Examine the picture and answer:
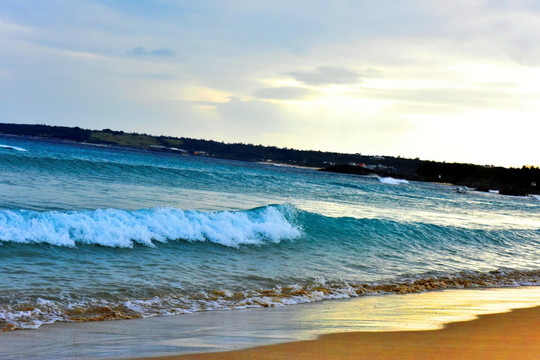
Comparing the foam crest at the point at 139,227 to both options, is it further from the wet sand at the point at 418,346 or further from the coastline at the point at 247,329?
the wet sand at the point at 418,346

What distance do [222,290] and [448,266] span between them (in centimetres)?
683

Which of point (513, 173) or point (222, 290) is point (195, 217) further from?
point (513, 173)

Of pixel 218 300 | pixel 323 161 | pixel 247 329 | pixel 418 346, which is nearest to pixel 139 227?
pixel 218 300

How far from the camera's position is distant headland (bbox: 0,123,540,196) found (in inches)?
3765

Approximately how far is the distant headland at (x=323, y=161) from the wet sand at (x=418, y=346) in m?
74.9

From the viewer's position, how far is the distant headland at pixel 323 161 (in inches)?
3765

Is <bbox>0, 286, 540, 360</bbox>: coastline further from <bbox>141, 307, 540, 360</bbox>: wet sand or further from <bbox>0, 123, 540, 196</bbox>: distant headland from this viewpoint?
<bbox>0, 123, 540, 196</bbox>: distant headland

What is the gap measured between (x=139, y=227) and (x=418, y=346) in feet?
26.2

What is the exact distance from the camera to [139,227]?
11492mm

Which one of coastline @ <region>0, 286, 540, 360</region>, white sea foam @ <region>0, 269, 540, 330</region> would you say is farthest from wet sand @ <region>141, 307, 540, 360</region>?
white sea foam @ <region>0, 269, 540, 330</region>

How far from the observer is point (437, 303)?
25.6 feet

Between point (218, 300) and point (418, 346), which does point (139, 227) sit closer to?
point (218, 300)

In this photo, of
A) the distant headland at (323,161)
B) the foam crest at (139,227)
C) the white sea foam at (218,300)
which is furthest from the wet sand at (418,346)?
the distant headland at (323,161)

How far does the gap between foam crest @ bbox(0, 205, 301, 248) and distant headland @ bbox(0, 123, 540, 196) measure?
68.9 m
